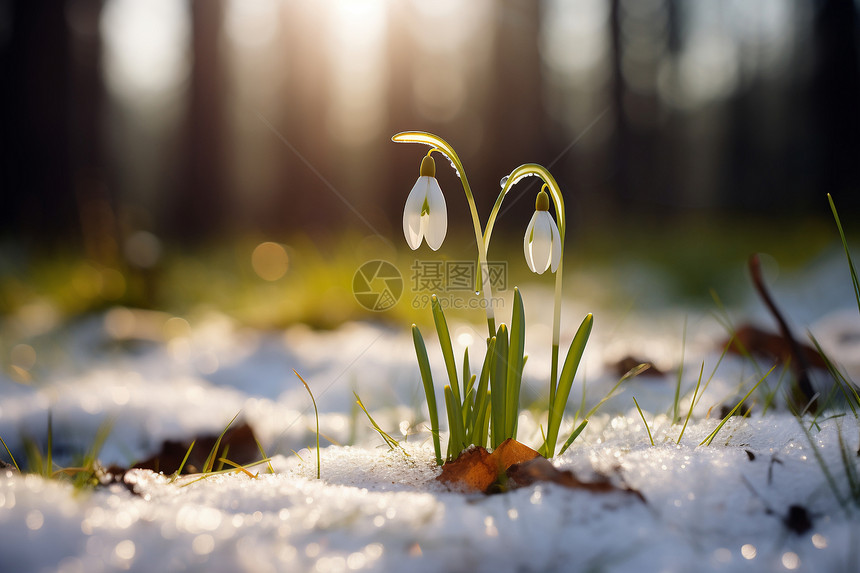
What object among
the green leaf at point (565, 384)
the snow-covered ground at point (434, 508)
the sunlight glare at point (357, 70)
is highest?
the sunlight glare at point (357, 70)

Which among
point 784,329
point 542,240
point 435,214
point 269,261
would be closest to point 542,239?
point 542,240

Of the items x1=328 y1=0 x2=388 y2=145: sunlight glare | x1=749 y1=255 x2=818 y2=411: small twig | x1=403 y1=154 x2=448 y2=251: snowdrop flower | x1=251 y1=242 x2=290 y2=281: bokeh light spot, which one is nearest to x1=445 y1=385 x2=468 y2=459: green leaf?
x1=403 y1=154 x2=448 y2=251: snowdrop flower

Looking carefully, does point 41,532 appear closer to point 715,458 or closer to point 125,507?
point 125,507

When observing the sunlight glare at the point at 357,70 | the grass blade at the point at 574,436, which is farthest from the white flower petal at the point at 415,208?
the sunlight glare at the point at 357,70

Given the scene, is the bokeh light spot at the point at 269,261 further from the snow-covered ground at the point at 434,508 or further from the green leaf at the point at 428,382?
the green leaf at the point at 428,382

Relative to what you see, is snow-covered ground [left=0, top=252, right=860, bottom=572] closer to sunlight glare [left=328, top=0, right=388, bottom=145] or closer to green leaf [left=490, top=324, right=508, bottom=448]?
green leaf [left=490, top=324, right=508, bottom=448]
